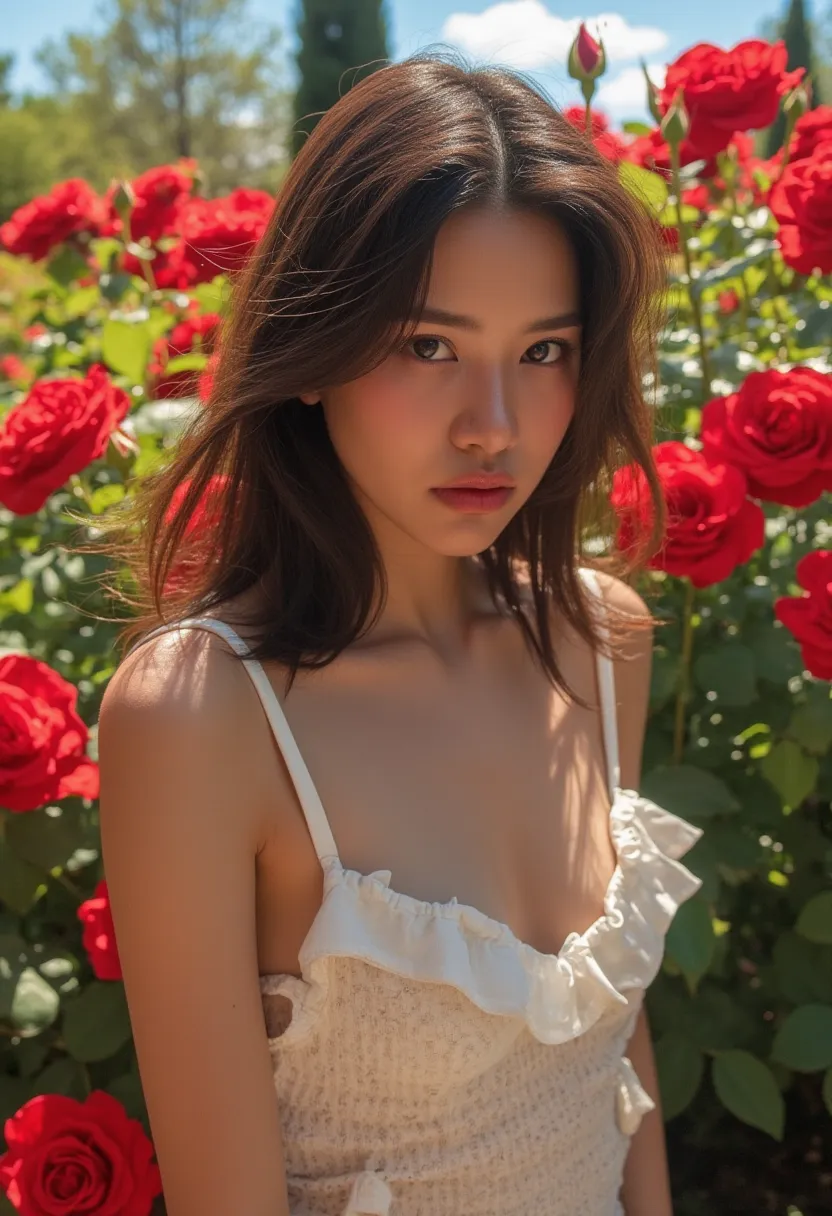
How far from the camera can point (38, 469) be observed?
173cm

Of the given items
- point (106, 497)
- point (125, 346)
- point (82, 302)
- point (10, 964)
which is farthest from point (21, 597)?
point (82, 302)

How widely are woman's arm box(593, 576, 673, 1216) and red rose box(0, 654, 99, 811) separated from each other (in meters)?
0.71

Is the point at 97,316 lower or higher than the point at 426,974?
higher

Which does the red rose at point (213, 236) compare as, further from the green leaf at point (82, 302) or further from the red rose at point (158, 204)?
the green leaf at point (82, 302)

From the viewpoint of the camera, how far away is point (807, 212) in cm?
181

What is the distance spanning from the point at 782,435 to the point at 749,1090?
0.93m

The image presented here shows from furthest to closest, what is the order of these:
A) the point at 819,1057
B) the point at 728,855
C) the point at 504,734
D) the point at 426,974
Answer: the point at 728,855 → the point at 819,1057 → the point at 504,734 → the point at 426,974

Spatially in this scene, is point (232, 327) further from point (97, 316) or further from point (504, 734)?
point (97, 316)

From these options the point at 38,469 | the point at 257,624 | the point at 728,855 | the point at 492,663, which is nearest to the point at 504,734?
the point at 492,663

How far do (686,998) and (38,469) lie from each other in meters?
1.25

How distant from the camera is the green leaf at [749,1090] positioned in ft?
5.71

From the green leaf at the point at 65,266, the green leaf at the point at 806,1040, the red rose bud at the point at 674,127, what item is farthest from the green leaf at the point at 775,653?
the green leaf at the point at 65,266

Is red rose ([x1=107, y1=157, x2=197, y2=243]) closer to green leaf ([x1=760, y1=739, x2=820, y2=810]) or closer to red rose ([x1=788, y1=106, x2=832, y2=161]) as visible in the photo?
red rose ([x1=788, y1=106, x2=832, y2=161])

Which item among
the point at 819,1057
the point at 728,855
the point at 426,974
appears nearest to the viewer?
the point at 426,974
